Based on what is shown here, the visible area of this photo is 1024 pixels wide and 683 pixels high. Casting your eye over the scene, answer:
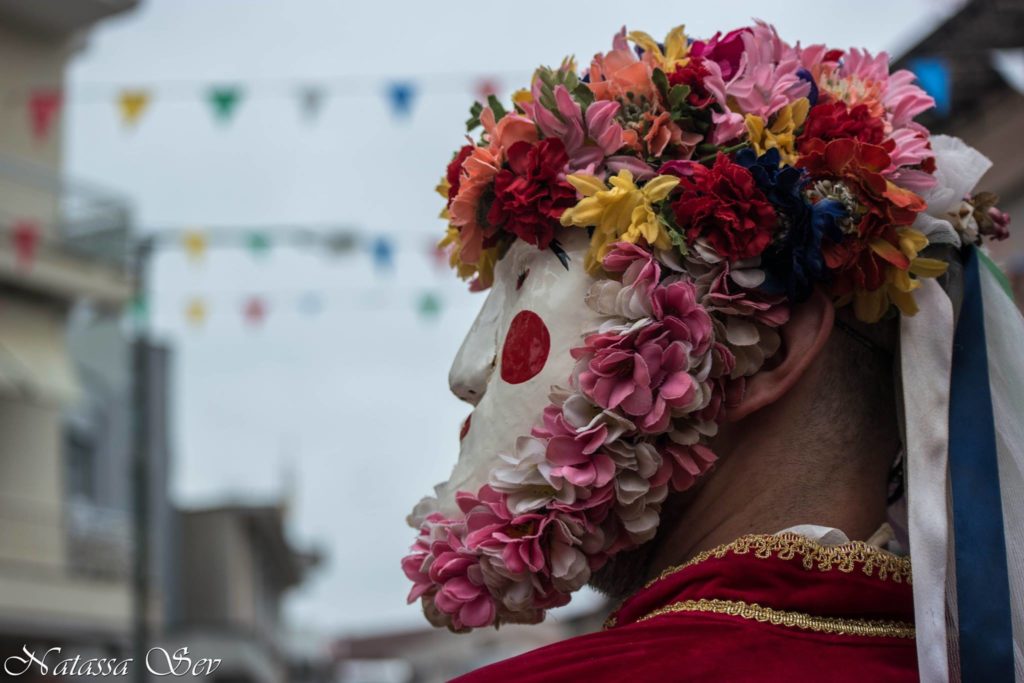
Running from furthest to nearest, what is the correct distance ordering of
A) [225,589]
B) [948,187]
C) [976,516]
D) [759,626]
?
[225,589], [948,187], [976,516], [759,626]

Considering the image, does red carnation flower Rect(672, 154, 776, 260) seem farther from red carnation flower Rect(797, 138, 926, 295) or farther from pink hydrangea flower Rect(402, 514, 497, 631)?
pink hydrangea flower Rect(402, 514, 497, 631)

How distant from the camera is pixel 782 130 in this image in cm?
246

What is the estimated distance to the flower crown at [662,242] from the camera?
2.29 m

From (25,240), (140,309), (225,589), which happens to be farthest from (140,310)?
(225,589)

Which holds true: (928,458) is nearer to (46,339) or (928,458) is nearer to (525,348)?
(525,348)

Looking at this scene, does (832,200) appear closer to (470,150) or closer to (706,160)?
(706,160)

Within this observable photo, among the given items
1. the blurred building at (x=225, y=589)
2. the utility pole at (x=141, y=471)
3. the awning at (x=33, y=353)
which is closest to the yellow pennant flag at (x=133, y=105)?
the utility pole at (x=141, y=471)

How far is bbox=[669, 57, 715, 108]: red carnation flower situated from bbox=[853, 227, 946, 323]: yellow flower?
1.22 ft

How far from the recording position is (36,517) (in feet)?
54.6

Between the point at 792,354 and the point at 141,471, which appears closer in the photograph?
the point at 792,354

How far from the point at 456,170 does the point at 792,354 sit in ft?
2.22

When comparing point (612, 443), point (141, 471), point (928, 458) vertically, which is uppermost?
point (141, 471)

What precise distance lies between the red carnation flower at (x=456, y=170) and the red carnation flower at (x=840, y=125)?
0.58 metres

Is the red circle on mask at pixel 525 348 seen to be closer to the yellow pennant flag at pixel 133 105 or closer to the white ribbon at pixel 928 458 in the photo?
the white ribbon at pixel 928 458
